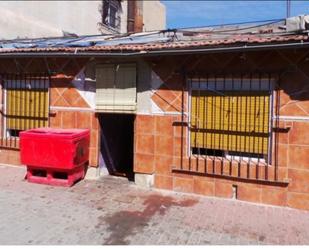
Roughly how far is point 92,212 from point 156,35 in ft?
15.8

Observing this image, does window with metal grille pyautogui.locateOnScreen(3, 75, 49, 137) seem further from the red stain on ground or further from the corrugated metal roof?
the red stain on ground

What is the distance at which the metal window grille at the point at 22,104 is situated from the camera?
360 inches

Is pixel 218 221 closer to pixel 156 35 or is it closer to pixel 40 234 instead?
pixel 40 234

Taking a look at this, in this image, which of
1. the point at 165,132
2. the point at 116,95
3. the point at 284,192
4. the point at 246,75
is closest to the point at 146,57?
the point at 116,95

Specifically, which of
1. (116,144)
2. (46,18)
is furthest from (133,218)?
(46,18)

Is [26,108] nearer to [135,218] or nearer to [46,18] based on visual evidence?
[135,218]

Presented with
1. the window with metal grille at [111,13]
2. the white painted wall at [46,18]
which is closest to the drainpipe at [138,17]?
the window with metal grille at [111,13]

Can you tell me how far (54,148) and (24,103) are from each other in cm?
255

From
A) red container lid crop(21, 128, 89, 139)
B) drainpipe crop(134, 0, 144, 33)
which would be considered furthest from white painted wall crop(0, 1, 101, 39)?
red container lid crop(21, 128, 89, 139)

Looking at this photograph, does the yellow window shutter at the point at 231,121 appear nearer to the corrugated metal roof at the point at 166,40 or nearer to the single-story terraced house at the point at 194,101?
the single-story terraced house at the point at 194,101

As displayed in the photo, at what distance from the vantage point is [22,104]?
950 cm

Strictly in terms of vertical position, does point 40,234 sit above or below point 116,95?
below

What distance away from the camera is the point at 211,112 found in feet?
23.7

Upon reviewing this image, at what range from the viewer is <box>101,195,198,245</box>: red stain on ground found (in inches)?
209
